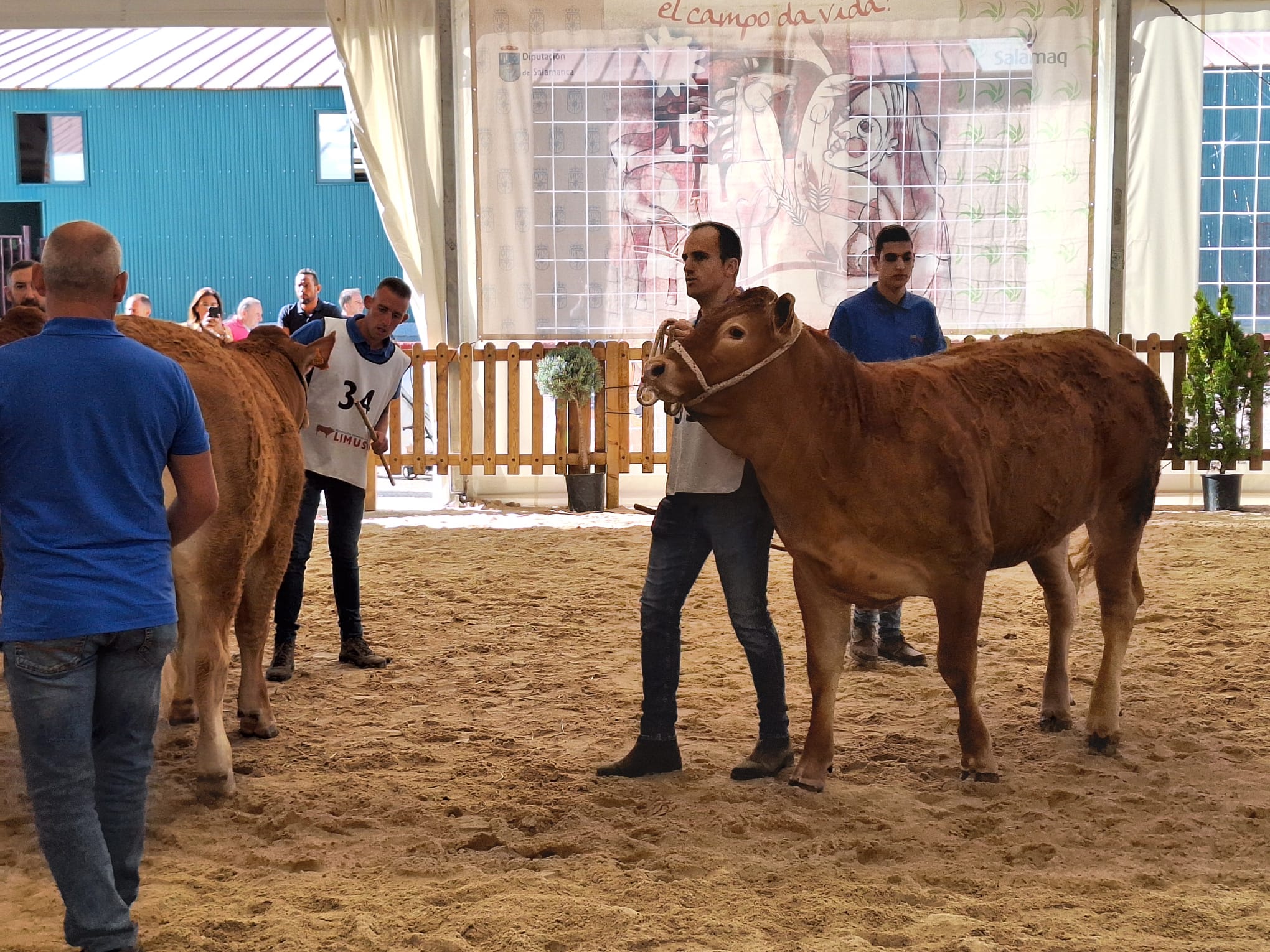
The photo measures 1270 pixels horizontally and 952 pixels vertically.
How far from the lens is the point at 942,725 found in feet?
16.8

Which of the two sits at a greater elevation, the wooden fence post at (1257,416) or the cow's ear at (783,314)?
the cow's ear at (783,314)

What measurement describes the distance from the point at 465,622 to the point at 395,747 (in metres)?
2.22

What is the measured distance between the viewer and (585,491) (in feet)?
38.1

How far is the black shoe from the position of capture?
452 cm

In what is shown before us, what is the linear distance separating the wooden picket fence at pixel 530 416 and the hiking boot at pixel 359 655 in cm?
557

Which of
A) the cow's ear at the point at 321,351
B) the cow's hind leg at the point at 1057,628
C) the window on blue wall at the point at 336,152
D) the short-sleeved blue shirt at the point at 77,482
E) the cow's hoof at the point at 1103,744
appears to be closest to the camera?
the short-sleeved blue shirt at the point at 77,482

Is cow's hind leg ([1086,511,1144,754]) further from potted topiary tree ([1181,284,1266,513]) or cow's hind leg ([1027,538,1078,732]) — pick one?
potted topiary tree ([1181,284,1266,513])

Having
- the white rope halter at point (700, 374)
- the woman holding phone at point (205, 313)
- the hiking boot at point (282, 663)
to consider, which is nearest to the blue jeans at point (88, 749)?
the white rope halter at point (700, 374)

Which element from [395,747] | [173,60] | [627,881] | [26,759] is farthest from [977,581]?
[173,60]

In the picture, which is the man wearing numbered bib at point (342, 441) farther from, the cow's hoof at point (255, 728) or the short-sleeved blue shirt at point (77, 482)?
the short-sleeved blue shirt at point (77, 482)

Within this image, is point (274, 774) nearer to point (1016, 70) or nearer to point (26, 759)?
point (26, 759)

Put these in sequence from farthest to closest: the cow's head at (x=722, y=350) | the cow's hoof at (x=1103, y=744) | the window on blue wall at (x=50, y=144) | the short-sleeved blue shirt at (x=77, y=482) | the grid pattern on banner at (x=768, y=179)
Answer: the window on blue wall at (x=50, y=144) → the grid pattern on banner at (x=768, y=179) → the cow's hoof at (x=1103, y=744) → the cow's head at (x=722, y=350) → the short-sleeved blue shirt at (x=77, y=482)

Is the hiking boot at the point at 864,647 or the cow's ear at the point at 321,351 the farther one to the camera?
the hiking boot at the point at 864,647

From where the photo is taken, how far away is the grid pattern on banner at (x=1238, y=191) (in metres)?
11.8
